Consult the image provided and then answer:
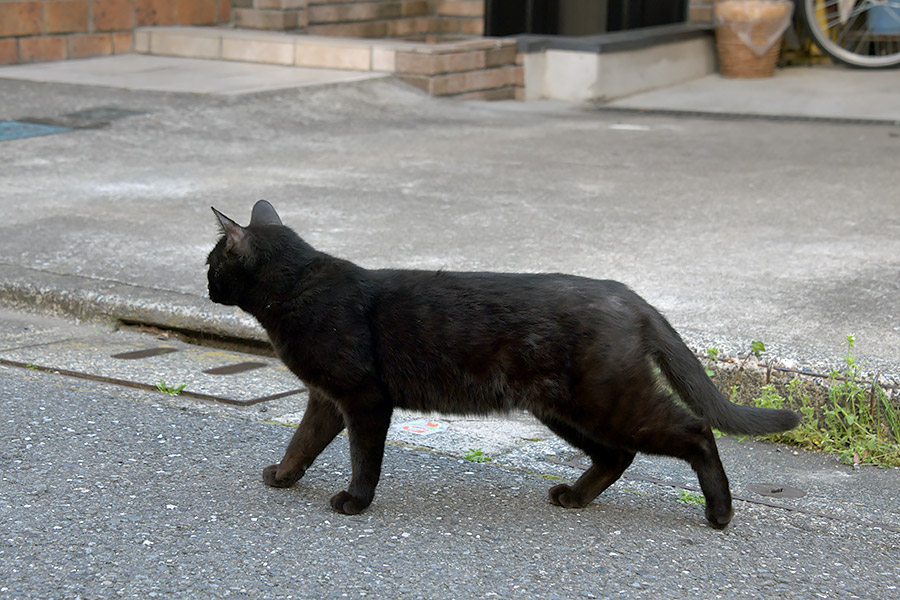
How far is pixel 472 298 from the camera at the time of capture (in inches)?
128

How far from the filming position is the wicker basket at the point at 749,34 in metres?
12.0

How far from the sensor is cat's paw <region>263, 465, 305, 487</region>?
11.1 ft

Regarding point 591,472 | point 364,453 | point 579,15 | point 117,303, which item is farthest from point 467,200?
point 579,15

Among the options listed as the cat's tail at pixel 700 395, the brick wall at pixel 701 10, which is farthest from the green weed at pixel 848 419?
the brick wall at pixel 701 10

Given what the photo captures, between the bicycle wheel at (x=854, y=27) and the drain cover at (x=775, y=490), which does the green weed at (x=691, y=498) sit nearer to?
the drain cover at (x=775, y=490)

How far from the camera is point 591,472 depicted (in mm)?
3334

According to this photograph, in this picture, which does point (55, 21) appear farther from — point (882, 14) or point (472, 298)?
point (472, 298)

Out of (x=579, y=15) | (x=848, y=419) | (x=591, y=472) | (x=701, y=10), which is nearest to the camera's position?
(x=591, y=472)

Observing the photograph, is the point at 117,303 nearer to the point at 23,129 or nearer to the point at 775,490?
the point at 775,490

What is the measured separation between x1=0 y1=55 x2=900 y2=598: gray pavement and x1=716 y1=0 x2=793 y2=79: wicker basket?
7.20 feet

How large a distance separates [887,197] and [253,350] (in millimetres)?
4264

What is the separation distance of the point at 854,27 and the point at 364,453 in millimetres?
11454

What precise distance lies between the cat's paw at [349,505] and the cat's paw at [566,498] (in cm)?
54

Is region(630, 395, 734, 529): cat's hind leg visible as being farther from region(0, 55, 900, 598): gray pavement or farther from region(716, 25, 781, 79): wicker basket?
region(716, 25, 781, 79): wicker basket
